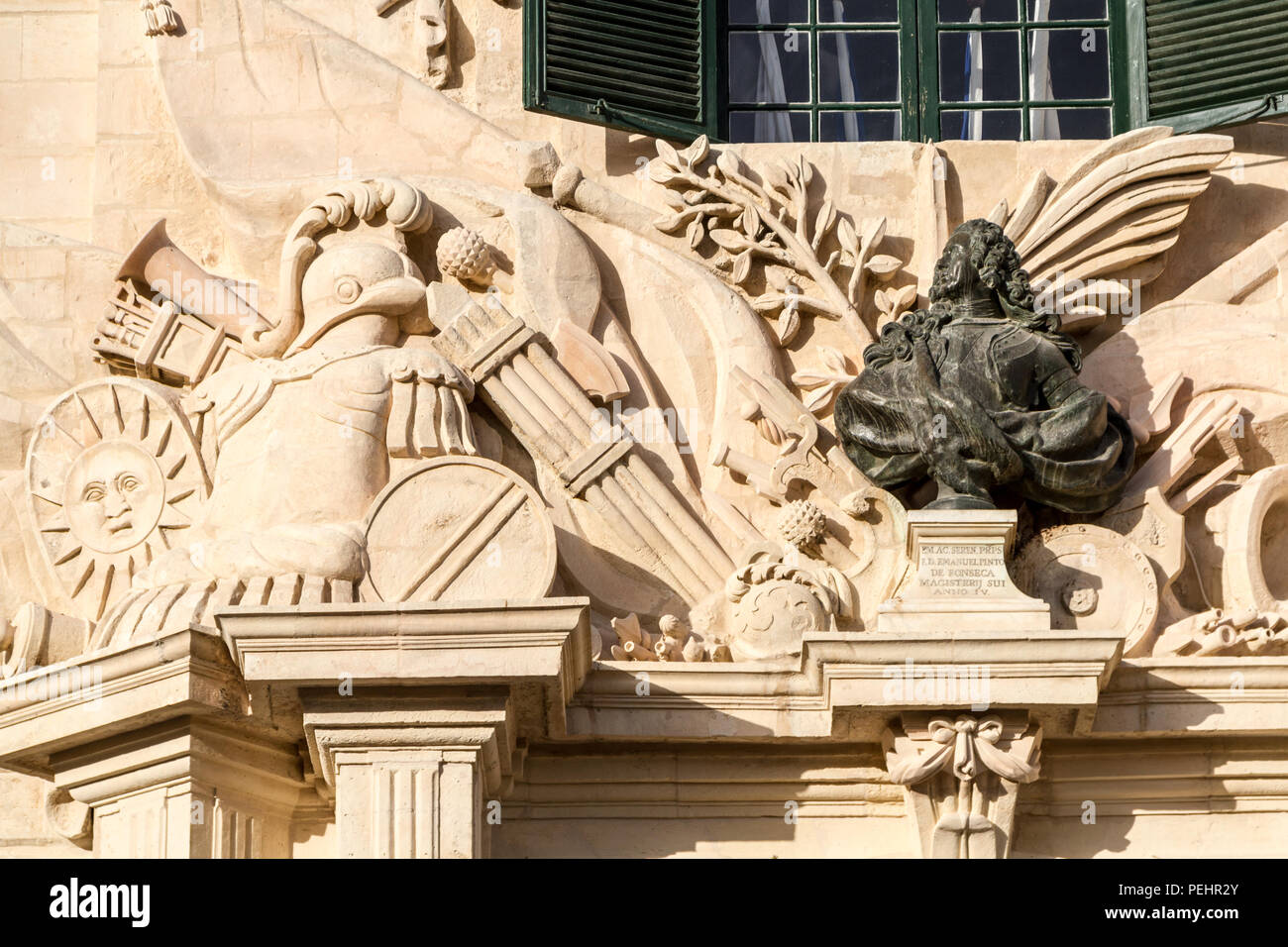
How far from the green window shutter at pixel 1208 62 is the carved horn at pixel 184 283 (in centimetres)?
394

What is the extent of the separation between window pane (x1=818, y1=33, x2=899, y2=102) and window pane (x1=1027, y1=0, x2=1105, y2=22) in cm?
63

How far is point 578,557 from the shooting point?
12.9m

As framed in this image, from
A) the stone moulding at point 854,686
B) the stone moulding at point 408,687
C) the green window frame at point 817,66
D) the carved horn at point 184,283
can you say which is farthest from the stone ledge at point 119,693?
the green window frame at point 817,66

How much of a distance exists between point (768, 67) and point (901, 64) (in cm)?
58

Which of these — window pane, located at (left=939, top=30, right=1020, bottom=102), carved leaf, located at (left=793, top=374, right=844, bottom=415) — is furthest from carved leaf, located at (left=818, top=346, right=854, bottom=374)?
window pane, located at (left=939, top=30, right=1020, bottom=102)

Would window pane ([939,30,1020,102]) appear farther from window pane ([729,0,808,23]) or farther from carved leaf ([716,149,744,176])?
carved leaf ([716,149,744,176])

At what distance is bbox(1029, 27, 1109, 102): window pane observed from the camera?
14.2 m

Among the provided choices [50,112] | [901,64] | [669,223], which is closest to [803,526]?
[669,223]

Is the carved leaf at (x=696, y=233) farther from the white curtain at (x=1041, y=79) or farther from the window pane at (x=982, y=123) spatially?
the white curtain at (x=1041, y=79)

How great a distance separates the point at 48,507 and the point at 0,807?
122cm

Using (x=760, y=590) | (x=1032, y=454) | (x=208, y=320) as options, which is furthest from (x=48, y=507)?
(x=1032, y=454)

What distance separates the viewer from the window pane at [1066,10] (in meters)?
14.3

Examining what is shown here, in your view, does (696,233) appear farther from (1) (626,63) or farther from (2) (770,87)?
(2) (770,87)
